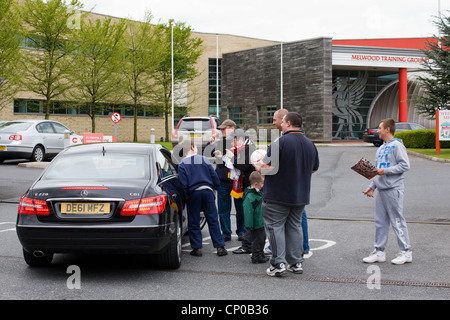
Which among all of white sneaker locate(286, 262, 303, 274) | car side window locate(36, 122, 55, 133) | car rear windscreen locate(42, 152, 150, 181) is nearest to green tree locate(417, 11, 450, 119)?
car side window locate(36, 122, 55, 133)

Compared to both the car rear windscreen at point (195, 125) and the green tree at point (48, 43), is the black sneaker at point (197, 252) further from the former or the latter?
the green tree at point (48, 43)


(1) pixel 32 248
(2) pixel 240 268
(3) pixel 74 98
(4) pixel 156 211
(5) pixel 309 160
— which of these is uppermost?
(3) pixel 74 98

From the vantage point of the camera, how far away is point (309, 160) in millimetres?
5770

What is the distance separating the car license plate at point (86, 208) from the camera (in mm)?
5297

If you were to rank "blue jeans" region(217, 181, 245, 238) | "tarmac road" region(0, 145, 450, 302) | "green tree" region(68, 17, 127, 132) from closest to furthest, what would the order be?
"tarmac road" region(0, 145, 450, 302)
"blue jeans" region(217, 181, 245, 238)
"green tree" region(68, 17, 127, 132)

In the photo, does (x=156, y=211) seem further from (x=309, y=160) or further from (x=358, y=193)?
(x=358, y=193)

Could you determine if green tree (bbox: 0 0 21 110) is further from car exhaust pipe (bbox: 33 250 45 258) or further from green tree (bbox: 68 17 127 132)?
car exhaust pipe (bbox: 33 250 45 258)

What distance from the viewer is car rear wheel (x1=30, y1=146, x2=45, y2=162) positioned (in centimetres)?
1875

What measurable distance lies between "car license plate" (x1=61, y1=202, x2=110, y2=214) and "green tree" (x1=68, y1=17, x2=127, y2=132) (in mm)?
26306

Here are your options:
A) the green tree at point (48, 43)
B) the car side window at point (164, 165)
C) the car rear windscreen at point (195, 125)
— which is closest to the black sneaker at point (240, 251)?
the car side window at point (164, 165)

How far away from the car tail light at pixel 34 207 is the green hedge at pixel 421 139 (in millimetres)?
24487

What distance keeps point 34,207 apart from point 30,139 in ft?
46.6

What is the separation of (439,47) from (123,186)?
22016 mm
